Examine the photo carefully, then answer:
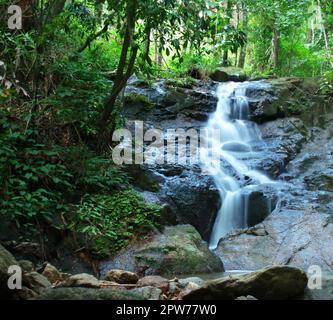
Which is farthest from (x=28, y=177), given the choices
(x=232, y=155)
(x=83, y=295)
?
(x=232, y=155)

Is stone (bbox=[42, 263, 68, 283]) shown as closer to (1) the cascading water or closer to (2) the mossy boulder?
(2) the mossy boulder

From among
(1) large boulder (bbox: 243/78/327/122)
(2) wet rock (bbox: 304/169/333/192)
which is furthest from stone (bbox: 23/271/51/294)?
(1) large boulder (bbox: 243/78/327/122)

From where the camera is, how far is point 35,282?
3.42m

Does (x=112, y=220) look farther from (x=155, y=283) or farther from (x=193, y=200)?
(x=155, y=283)

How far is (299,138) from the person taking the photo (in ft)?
32.4

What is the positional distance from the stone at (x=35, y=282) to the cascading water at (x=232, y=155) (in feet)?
12.0

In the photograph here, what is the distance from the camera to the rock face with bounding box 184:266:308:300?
10.5 feet

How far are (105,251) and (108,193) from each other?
44.4 inches

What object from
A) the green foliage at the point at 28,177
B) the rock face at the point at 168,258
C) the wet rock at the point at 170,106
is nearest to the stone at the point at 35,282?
the green foliage at the point at 28,177

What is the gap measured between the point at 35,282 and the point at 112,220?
2.50m

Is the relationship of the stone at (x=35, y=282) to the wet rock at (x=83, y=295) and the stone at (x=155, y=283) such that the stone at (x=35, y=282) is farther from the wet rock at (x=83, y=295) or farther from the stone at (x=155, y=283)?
the stone at (x=155, y=283)

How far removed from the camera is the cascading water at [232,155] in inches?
279

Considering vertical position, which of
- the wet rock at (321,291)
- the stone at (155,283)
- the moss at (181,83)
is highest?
the moss at (181,83)

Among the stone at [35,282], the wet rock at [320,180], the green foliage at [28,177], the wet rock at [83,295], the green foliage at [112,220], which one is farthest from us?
the wet rock at [320,180]
